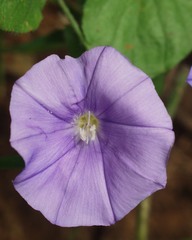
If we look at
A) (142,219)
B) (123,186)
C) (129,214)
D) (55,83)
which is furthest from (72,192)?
(129,214)

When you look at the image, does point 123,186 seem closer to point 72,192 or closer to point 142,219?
point 72,192

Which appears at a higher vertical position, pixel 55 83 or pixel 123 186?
pixel 55 83

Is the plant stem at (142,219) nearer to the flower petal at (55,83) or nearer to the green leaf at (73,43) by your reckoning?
the green leaf at (73,43)

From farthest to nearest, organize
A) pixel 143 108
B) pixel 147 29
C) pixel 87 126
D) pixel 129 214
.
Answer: pixel 129 214 → pixel 147 29 → pixel 87 126 → pixel 143 108

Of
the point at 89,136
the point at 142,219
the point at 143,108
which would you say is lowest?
the point at 142,219

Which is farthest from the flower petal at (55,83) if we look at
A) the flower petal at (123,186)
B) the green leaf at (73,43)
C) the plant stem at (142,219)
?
the plant stem at (142,219)

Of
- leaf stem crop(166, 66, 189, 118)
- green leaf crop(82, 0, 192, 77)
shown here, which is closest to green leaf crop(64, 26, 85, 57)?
green leaf crop(82, 0, 192, 77)

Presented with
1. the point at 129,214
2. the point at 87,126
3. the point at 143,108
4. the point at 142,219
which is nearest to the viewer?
the point at 143,108
